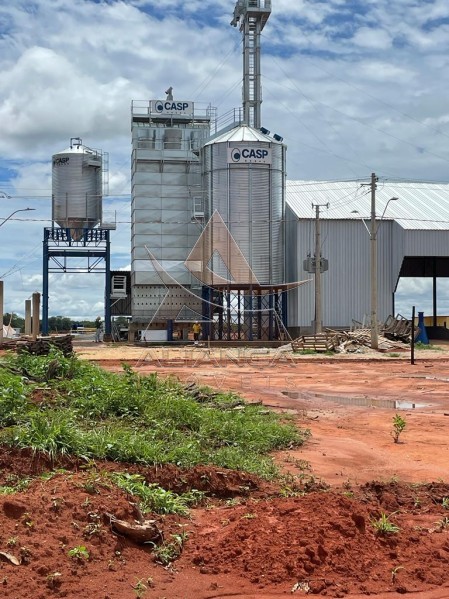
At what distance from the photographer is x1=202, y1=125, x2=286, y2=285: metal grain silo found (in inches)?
2249

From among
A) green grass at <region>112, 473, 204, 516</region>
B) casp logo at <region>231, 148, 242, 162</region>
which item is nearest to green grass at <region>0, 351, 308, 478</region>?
green grass at <region>112, 473, 204, 516</region>

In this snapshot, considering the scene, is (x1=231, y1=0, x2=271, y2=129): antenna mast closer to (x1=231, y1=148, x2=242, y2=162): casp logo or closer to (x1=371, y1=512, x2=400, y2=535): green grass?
(x1=231, y1=148, x2=242, y2=162): casp logo

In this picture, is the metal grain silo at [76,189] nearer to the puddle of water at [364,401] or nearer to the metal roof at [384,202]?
the metal roof at [384,202]

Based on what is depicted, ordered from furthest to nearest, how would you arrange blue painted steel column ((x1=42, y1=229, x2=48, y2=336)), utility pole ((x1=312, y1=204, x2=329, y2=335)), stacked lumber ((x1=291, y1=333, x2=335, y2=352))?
blue painted steel column ((x1=42, y1=229, x2=48, y2=336)) → utility pole ((x1=312, y1=204, x2=329, y2=335)) → stacked lumber ((x1=291, y1=333, x2=335, y2=352))

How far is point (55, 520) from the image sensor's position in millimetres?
6895

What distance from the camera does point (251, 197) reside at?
5744cm

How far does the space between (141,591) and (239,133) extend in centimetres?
5502

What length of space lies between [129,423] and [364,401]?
9.98 metres

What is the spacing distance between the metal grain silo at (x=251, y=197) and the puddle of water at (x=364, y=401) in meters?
34.9

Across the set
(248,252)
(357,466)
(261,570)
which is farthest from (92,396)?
(248,252)

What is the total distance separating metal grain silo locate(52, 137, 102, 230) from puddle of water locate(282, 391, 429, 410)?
4405cm

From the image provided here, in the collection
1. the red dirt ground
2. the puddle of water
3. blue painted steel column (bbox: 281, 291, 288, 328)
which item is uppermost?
blue painted steel column (bbox: 281, 291, 288, 328)

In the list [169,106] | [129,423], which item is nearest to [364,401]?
[129,423]

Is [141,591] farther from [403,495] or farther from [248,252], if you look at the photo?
[248,252]
